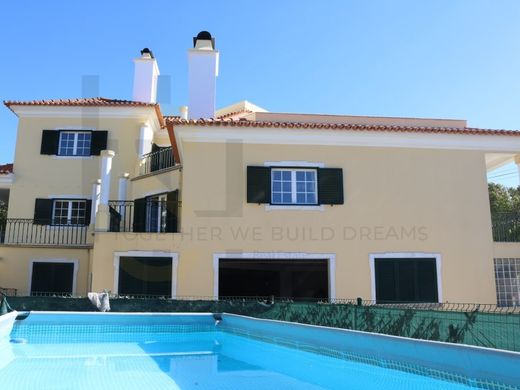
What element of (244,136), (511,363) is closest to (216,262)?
(244,136)

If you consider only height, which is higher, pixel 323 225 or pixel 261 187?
pixel 261 187

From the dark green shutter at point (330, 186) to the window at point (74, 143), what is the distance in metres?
10.6

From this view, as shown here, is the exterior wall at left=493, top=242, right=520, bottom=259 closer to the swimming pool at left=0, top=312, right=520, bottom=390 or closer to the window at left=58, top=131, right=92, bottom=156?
the swimming pool at left=0, top=312, right=520, bottom=390

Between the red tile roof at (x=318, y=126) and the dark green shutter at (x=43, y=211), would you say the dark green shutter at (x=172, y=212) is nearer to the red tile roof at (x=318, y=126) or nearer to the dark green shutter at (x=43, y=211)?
the red tile roof at (x=318, y=126)

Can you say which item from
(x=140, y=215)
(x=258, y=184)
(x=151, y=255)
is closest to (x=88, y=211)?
(x=140, y=215)

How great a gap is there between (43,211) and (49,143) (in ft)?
9.25

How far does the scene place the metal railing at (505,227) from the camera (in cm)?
1705

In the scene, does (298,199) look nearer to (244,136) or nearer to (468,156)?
(244,136)

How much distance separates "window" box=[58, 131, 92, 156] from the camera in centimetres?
2086

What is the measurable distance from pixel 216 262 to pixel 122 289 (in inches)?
110

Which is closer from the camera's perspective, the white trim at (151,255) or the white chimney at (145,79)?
the white trim at (151,255)

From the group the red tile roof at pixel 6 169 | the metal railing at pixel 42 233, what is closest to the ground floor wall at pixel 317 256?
the metal railing at pixel 42 233

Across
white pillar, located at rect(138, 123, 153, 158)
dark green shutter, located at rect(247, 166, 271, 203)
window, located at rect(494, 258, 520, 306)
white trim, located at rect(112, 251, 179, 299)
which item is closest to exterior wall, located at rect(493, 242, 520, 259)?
window, located at rect(494, 258, 520, 306)

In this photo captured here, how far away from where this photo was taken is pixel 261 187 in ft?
49.5
